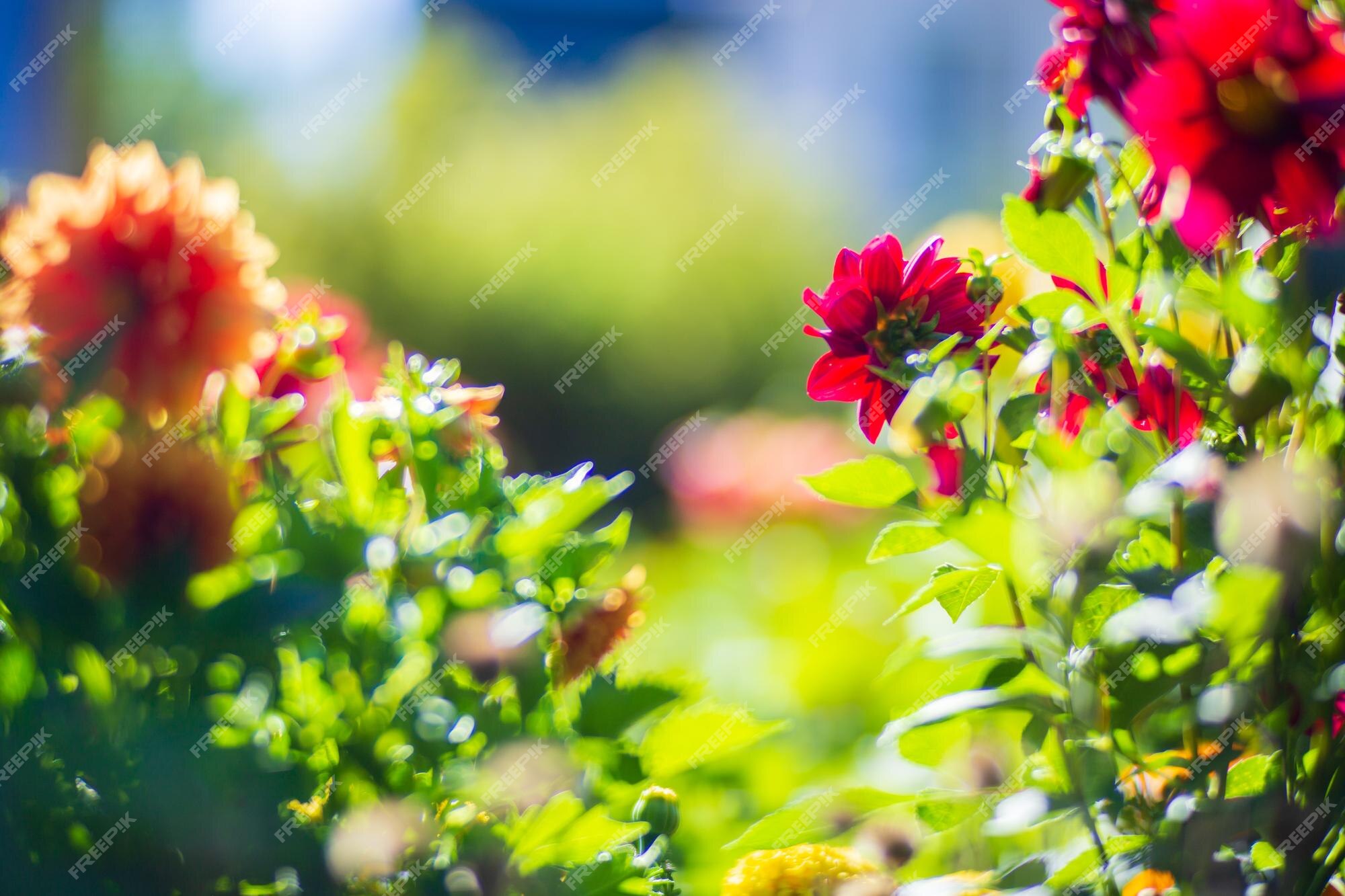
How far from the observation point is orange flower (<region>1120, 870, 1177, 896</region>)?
360mm

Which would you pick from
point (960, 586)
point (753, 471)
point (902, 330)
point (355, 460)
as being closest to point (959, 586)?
point (960, 586)

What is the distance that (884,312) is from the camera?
0.41 metres

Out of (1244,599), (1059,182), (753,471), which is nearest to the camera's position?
(1244,599)

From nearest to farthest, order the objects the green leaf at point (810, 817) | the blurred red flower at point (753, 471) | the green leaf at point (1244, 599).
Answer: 1. the green leaf at point (1244, 599)
2. the green leaf at point (810, 817)
3. the blurred red flower at point (753, 471)

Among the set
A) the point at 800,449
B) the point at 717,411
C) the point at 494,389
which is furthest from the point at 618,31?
the point at 494,389

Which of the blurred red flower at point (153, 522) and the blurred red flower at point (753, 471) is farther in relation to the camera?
the blurred red flower at point (753, 471)

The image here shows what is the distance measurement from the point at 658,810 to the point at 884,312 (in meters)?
0.20

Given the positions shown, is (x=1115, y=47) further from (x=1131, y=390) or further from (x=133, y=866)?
(x=133, y=866)

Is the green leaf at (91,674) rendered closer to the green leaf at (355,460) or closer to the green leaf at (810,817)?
the green leaf at (355,460)

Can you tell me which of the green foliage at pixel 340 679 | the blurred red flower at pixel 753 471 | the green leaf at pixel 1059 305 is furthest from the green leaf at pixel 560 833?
the blurred red flower at pixel 753 471

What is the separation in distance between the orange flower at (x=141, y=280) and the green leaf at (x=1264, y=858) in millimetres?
380

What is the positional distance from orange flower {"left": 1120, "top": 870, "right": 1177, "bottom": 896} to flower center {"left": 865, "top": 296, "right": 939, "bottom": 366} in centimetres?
19

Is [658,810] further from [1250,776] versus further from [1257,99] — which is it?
[1257,99]

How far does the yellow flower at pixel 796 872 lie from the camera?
423 mm
